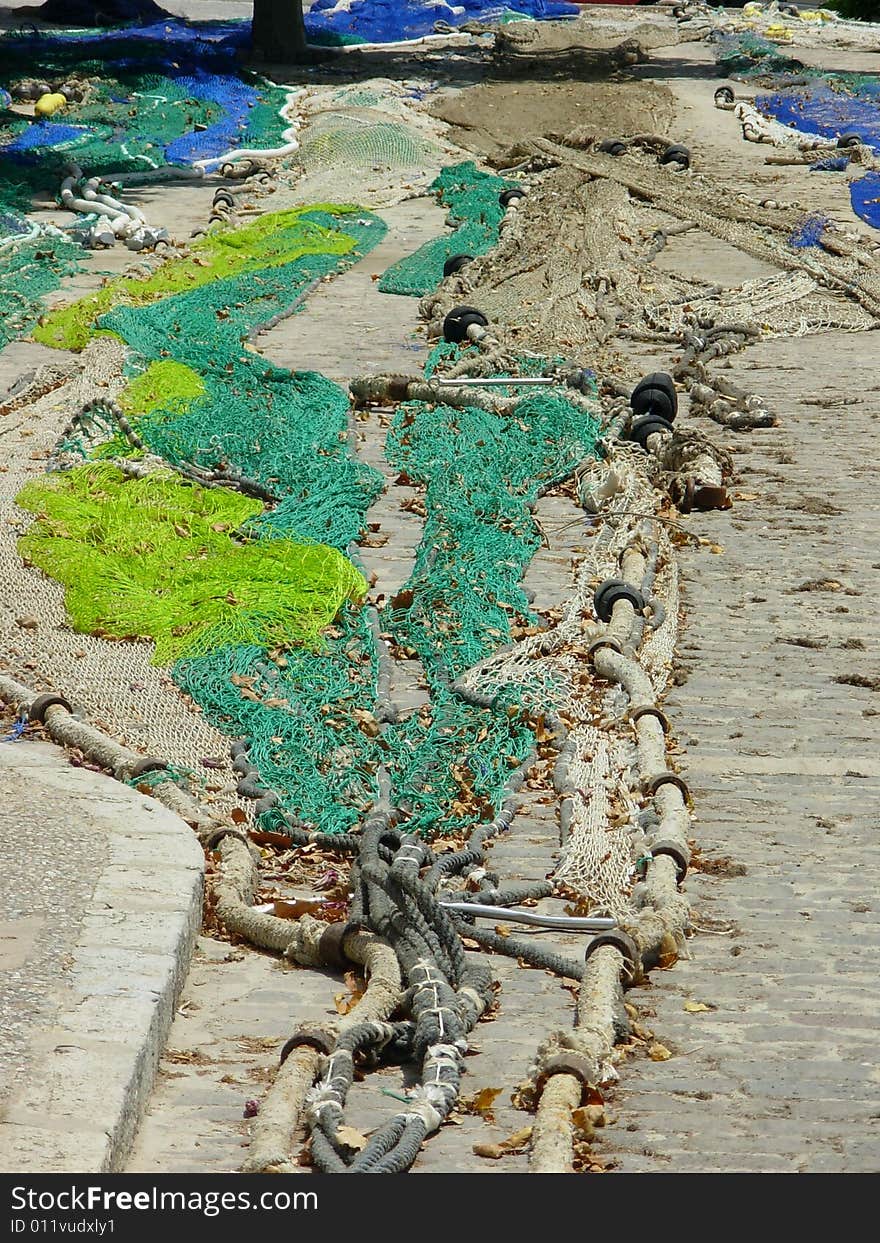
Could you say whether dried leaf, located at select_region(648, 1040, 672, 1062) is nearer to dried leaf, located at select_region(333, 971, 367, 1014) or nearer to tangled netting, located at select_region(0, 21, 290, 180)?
dried leaf, located at select_region(333, 971, 367, 1014)

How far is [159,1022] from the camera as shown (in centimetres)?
411

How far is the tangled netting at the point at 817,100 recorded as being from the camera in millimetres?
16422

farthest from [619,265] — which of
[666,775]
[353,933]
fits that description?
[353,933]

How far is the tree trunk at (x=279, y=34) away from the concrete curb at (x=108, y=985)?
1882 centimetres

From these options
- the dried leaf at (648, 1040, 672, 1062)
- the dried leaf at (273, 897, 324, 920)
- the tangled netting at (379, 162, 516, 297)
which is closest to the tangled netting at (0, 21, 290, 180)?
the tangled netting at (379, 162, 516, 297)

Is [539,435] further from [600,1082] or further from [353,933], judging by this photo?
[600,1082]

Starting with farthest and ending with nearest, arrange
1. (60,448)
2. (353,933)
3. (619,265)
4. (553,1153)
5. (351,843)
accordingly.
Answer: (619,265) < (60,448) < (351,843) < (353,933) < (553,1153)

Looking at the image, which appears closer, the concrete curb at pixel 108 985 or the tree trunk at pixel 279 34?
the concrete curb at pixel 108 985

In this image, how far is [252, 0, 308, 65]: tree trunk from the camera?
22203 mm

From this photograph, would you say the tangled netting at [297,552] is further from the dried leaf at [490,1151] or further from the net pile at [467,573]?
the dried leaf at [490,1151]

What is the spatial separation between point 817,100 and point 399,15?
28.5 feet

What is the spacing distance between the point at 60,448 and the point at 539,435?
2.65m

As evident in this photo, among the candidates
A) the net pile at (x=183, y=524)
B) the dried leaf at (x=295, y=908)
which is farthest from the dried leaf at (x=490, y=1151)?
the net pile at (x=183, y=524)

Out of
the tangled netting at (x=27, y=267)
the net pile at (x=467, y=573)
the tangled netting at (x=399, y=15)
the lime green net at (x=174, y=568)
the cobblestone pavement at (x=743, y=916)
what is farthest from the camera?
the tangled netting at (x=399, y=15)
